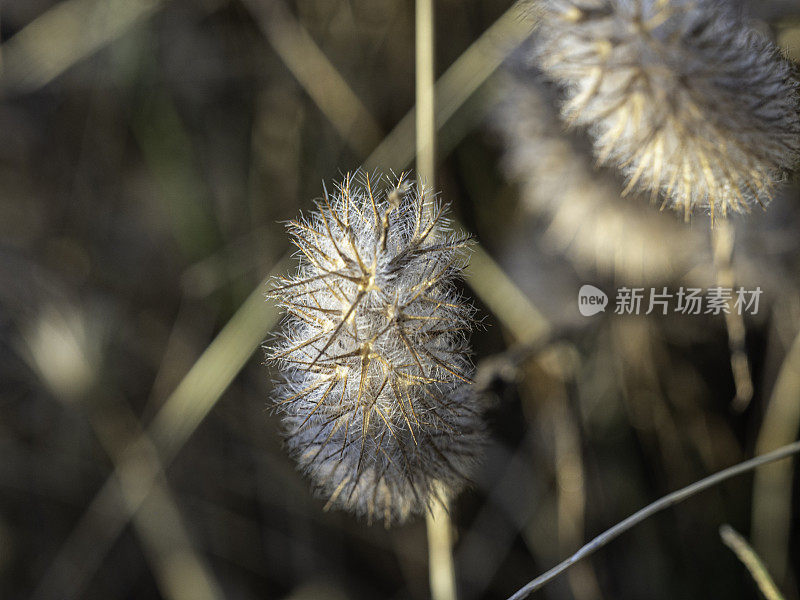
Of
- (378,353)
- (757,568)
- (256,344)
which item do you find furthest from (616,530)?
(256,344)

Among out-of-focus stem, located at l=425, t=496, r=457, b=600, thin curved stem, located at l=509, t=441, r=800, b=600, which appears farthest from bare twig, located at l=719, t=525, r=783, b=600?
out-of-focus stem, located at l=425, t=496, r=457, b=600

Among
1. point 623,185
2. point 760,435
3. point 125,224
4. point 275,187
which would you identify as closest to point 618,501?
point 760,435

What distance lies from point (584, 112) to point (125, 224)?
1139mm

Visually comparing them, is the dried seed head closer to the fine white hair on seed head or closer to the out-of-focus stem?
the fine white hair on seed head

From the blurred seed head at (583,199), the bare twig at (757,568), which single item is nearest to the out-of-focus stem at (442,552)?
the bare twig at (757,568)

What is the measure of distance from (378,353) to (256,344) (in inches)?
24.1

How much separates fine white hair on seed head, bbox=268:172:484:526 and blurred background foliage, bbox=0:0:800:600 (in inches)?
20.0

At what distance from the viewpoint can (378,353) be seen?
0.63 m

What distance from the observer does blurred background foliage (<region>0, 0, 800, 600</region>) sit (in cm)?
127

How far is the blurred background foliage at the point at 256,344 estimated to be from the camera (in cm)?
127

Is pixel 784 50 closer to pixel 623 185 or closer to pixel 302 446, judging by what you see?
pixel 623 185

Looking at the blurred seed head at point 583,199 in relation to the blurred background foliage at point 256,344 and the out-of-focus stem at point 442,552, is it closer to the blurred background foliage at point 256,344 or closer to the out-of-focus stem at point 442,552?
the blurred background foliage at point 256,344

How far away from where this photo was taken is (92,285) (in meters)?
1.52

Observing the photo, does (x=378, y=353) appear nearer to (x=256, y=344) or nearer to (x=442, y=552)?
(x=442, y=552)
